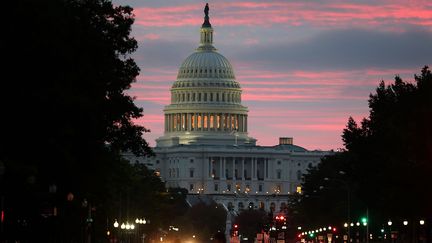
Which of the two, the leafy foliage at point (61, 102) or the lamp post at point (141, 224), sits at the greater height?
the lamp post at point (141, 224)

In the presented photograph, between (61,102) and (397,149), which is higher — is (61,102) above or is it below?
below

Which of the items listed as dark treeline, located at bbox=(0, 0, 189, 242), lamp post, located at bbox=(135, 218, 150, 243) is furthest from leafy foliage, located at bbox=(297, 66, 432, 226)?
lamp post, located at bbox=(135, 218, 150, 243)

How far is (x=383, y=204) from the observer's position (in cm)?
11475

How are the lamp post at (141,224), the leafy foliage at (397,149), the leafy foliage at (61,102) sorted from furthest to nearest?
the lamp post at (141,224), the leafy foliage at (397,149), the leafy foliage at (61,102)

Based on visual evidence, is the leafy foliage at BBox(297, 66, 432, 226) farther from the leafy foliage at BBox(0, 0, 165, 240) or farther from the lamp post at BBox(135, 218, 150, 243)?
the lamp post at BBox(135, 218, 150, 243)

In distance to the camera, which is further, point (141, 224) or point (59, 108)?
point (141, 224)

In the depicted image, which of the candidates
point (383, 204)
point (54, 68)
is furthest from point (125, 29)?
point (383, 204)

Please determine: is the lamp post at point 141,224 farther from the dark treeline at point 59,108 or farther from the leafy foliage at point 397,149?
the dark treeline at point 59,108

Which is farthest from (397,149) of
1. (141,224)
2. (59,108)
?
(141,224)

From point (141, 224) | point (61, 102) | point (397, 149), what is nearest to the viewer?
point (61, 102)

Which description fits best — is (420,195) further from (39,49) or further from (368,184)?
(39,49)

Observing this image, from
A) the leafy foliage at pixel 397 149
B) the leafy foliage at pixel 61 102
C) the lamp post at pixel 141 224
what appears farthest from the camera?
the lamp post at pixel 141 224

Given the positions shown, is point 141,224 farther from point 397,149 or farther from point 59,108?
point 59,108

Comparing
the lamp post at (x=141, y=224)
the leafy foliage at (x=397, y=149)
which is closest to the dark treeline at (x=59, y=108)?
the leafy foliage at (x=397, y=149)
